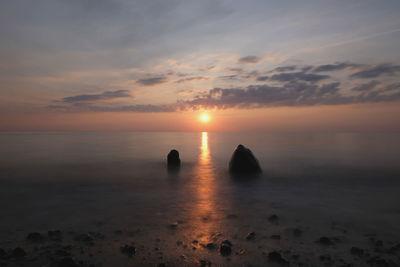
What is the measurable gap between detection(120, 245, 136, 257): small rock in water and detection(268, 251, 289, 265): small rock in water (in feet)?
11.3

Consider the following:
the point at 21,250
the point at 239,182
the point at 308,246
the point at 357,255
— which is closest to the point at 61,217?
the point at 21,250

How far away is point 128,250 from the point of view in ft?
21.1

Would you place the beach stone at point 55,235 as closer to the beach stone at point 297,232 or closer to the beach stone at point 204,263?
the beach stone at point 204,263

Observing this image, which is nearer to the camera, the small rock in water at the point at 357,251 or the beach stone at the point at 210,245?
the small rock in water at the point at 357,251

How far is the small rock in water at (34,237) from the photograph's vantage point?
7.08 metres

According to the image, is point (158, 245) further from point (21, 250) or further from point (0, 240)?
point (0, 240)

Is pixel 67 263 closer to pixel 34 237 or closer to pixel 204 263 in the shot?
pixel 34 237

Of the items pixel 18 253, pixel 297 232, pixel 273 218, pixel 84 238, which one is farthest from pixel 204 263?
pixel 18 253

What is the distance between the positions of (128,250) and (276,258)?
3735 mm

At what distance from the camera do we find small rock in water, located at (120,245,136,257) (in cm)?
631

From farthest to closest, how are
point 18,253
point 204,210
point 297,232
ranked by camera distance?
point 204,210 < point 297,232 < point 18,253

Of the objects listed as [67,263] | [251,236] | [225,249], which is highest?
[67,263]

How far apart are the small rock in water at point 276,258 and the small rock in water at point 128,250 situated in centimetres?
343

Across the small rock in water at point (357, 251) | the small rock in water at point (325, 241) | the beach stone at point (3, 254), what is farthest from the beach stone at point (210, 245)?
the beach stone at point (3, 254)
